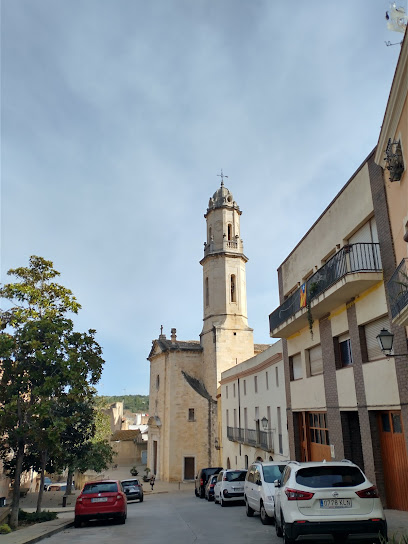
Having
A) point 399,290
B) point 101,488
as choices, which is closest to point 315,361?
point 399,290

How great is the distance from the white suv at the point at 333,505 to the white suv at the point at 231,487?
34.6 ft

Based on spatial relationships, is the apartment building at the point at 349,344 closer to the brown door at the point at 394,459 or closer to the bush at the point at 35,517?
the brown door at the point at 394,459

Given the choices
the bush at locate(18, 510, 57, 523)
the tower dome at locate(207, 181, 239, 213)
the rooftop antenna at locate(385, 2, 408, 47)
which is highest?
the tower dome at locate(207, 181, 239, 213)

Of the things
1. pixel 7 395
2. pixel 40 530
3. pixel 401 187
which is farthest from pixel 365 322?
pixel 7 395

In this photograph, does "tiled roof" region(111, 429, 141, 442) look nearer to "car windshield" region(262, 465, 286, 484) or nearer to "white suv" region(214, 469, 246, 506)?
"white suv" region(214, 469, 246, 506)

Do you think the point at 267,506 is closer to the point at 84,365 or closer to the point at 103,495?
the point at 103,495

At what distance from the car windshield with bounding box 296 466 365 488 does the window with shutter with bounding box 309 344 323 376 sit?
29.6ft

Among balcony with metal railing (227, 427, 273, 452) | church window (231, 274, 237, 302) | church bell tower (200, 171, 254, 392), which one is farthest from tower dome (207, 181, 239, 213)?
balcony with metal railing (227, 427, 273, 452)

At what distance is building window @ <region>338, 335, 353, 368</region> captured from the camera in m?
14.0

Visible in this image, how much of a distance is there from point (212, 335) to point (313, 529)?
A: 34.5 meters

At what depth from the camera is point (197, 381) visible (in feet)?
140

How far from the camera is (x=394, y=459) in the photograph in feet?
37.3

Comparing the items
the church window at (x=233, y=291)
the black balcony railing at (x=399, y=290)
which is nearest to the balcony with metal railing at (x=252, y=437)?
the church window at (x=233, y=291)

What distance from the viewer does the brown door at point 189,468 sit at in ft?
130
